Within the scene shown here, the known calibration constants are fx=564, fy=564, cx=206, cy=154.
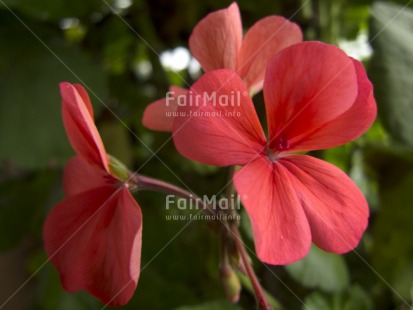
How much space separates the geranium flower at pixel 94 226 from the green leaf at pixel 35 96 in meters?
0.34

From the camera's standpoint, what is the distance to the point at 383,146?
0.60 meters

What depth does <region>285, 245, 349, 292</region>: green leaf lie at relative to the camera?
1.64ft

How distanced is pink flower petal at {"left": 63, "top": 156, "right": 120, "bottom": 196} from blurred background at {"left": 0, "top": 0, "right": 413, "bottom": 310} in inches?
3.1

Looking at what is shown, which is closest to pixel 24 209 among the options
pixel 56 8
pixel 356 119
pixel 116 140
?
pixel 116 140

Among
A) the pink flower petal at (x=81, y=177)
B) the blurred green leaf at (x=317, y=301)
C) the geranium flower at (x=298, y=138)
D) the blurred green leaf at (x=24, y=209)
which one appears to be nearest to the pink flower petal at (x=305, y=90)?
the geranium flower at (x=298, y=138)

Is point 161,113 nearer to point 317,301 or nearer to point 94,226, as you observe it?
point 94,226

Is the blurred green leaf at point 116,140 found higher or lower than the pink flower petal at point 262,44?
higher

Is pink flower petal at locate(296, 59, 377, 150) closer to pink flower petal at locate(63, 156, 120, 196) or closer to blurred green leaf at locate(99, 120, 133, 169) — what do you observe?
pink flower petal at locate(63, 156, 120, 196)

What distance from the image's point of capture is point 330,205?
11.7 inches

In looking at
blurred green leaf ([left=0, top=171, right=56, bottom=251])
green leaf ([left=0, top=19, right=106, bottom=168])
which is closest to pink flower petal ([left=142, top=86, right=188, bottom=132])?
green leaf ([left=0, top=19, right=106, bottom=168])

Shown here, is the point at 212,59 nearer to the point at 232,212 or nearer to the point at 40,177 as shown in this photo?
the point at 232,212

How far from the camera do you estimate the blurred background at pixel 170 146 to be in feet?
1.72

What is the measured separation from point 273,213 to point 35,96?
496 mm

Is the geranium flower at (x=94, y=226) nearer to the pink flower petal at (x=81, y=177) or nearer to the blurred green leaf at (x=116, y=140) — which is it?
the pink flower petal at (x=81, y=177)
